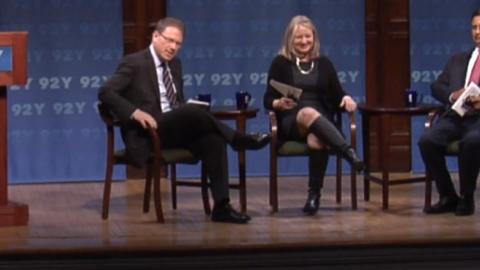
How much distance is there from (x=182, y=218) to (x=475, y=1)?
127 inches

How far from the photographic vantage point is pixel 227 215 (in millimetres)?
6836

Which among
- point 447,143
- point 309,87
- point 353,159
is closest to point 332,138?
point 353,159

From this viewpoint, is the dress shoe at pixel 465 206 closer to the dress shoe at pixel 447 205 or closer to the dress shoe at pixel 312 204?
the dress shoe at pixel 447 205

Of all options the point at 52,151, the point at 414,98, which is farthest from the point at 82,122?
the point at 414,98

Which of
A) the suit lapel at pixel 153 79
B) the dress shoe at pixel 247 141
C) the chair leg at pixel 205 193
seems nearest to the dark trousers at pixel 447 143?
the dress shoe at pixel 247 141

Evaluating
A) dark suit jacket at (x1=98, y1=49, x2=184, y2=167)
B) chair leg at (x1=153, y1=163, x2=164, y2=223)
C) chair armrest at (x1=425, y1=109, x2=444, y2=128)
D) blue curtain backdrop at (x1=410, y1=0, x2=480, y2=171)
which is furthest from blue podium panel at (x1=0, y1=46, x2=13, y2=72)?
blue curtain backdrop at (x1=410, y1=0, x2=480, y2=171)

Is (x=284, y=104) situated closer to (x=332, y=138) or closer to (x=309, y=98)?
(x=309, y=98)

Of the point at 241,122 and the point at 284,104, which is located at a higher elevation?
the point at 284,104

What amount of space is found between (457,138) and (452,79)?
0.40 metres

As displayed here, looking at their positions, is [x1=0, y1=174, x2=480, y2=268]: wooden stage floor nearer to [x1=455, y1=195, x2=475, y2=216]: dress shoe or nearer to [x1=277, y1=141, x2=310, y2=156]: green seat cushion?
[x1=455, y1=195, x2=475, y2=216]: dress shoe

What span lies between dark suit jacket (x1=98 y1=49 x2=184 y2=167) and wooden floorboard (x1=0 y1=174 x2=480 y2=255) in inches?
18.5

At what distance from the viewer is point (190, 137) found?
6.82 meters

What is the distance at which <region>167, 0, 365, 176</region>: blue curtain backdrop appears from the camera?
28.7 feet

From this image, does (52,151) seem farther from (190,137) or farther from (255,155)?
(190,137)
